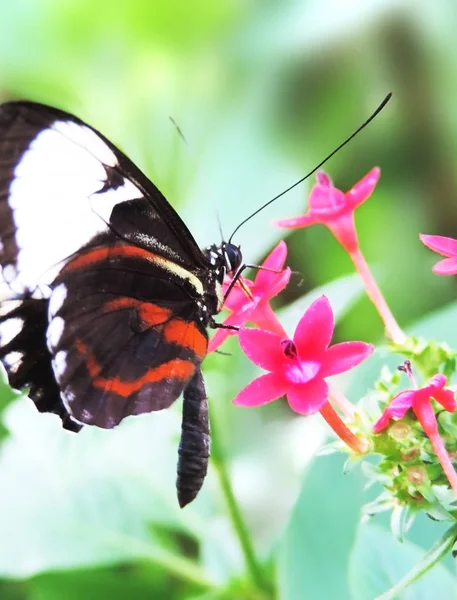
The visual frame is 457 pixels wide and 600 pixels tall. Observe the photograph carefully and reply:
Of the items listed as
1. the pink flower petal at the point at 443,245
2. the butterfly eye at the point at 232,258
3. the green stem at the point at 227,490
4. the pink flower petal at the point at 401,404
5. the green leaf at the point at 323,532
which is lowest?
the green leaf at the point at 323,532

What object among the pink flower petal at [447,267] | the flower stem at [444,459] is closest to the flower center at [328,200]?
the pink flower petal at [447,267]

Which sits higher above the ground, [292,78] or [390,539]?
[292,78]

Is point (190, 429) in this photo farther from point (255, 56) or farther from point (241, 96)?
point (255, 56)

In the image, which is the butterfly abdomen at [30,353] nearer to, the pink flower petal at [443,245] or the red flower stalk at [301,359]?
the red flower stalk at [301,359]

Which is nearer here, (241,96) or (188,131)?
(188,131)

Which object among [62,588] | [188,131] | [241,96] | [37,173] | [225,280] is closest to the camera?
[37,173]

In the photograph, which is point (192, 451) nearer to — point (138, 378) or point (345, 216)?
point (138, 378)

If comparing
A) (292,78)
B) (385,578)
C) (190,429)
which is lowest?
(385,578)

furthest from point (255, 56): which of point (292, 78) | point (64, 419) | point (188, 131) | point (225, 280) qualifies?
point (64, 419)
